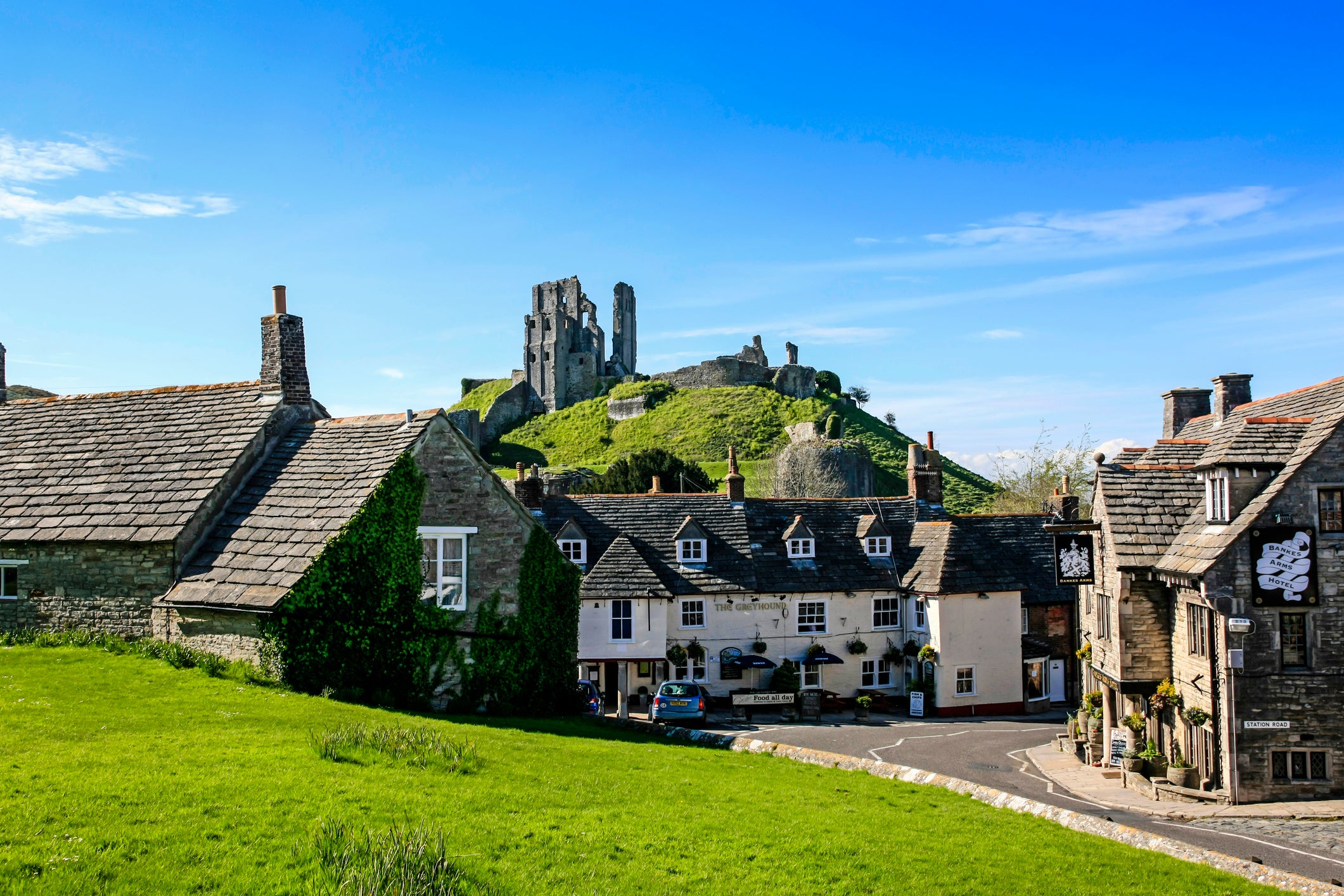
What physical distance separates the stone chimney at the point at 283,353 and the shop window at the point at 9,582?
20.3 feet

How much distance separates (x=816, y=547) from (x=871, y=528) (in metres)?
2.53

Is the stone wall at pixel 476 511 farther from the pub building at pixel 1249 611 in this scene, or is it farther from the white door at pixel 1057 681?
the white door at pixel 1057 681

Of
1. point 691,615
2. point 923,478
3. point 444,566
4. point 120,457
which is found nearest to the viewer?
point 444,566

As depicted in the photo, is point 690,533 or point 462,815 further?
point 690,533

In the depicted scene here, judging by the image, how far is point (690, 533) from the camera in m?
40.3

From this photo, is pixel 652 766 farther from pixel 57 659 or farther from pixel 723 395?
pixel 723 395

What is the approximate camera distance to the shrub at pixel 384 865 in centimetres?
806

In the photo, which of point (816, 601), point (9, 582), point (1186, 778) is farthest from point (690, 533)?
point (9, 582)

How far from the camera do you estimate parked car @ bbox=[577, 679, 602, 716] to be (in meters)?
22.0

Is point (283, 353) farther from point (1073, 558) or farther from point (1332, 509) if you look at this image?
point (1332, 509)

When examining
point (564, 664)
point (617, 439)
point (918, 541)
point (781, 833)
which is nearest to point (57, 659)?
point (564, 664)

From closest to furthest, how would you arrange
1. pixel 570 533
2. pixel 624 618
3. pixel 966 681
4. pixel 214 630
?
pixel 214 630, pixel 624 618, pixel 966 681, pixel 570 533

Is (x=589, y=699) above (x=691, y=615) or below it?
below

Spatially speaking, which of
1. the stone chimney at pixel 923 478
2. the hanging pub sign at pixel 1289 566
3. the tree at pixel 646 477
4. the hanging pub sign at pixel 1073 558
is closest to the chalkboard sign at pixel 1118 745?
the hanging pub sign at pixel 1073 558
